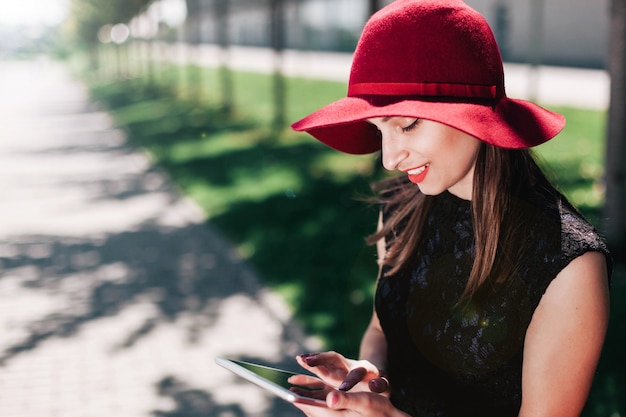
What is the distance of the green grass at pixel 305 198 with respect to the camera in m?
5.70

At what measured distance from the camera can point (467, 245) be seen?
6.84ft

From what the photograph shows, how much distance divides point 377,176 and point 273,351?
5.07m

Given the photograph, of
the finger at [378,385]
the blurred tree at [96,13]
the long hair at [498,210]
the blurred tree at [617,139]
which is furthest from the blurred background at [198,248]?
the blurred tree at [96,13]

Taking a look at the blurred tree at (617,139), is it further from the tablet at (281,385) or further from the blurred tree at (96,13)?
the blurred tree at (96,13)

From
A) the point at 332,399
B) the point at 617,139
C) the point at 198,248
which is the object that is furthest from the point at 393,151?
the point at 198,248

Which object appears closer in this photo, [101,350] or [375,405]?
[375,405]

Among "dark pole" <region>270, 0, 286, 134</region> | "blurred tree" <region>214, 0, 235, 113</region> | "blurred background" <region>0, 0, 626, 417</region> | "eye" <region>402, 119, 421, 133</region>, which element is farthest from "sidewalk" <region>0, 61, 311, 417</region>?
"blurred tree" <region>214, 0, 235, 113</region>

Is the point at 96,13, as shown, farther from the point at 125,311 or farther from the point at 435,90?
the point at 435,90

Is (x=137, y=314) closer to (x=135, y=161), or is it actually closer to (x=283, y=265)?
(x=283, y=265)

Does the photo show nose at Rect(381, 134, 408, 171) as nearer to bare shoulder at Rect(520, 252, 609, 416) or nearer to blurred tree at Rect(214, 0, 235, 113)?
bare shoulder at Rect(520, 252, 609, 416)

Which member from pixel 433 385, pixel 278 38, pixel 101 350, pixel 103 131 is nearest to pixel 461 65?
pixel 433 385

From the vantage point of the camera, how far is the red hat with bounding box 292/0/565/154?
172 cm

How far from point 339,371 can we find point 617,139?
4.92 metres

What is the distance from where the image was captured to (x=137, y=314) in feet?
19.8
